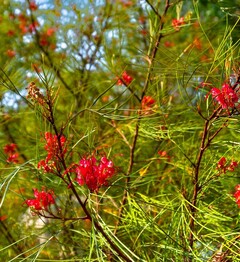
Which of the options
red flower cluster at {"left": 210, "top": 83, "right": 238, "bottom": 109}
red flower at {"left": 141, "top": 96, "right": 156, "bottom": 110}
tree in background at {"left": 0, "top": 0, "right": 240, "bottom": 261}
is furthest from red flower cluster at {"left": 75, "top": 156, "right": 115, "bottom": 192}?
red flower at {"left": 141, "top": 96, "right": 156, "bottom": 110}

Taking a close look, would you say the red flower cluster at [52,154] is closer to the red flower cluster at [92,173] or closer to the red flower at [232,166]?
the red flower cluster at [92,173]

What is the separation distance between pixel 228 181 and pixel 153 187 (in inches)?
13.2

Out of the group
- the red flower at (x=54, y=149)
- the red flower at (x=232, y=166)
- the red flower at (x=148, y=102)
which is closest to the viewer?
the red flower at (x=54, y=149)

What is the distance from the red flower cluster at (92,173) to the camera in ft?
2.69

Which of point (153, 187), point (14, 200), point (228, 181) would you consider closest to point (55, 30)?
point (14, 200)

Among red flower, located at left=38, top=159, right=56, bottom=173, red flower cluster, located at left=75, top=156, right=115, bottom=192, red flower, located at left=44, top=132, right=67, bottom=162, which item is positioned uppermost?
red flower, located at left=44, top=132, right=67, bottom=162

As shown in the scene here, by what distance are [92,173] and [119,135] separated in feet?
2.49

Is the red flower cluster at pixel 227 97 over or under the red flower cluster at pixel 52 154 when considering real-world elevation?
under

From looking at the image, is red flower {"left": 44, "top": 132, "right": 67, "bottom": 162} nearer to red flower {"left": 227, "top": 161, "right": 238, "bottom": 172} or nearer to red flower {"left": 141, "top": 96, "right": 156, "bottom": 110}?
red flower {"left": 227, "top": 161, "right": 238, "bottom": 172}

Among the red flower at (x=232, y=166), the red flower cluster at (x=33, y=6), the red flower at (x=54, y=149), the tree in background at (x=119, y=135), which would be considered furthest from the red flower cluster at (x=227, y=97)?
the red flower cluster at (x=33, y=6)

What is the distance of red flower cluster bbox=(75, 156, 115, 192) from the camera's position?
2.69ft

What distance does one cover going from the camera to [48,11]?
7.70 feet

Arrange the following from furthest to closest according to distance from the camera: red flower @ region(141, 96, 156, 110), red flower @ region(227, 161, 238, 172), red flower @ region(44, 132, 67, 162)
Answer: red flower @ region(141, 96, 156, 110) → red flower @ region(227, 161, 238, 172) → red flower @ region(44, 132, 67, 162)

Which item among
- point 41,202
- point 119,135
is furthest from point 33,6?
point 41,202
